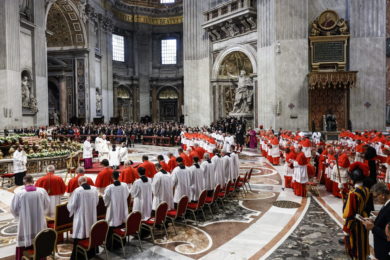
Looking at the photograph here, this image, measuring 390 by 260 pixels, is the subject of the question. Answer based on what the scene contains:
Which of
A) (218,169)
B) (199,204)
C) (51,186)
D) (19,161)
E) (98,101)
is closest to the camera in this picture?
(51,186)

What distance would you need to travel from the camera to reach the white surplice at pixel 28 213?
5.04 metres

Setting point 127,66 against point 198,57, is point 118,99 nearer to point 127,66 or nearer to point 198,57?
point 127,66

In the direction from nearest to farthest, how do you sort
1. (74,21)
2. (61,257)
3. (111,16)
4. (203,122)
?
(61,257), (203,122), (74,21), (111,16)

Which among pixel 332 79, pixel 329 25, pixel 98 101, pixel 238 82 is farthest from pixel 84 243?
pixel 98 101

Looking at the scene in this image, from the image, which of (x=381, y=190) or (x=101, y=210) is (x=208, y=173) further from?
(x=381, y=190)

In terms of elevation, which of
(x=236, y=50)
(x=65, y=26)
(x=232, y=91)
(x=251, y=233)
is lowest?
(x=251, y=233)

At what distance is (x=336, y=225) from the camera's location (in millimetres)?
6918

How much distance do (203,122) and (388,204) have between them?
24.1m

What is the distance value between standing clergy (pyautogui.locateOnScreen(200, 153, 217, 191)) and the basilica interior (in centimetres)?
69

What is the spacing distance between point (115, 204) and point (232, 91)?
2131cm

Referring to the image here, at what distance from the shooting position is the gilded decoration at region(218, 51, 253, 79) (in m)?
24.7

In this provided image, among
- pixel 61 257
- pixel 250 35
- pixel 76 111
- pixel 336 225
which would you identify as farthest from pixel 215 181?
pixel 76 111

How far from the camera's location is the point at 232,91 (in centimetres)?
2616

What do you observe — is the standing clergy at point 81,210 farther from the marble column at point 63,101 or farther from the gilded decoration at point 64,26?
the marble column at point 63,101
